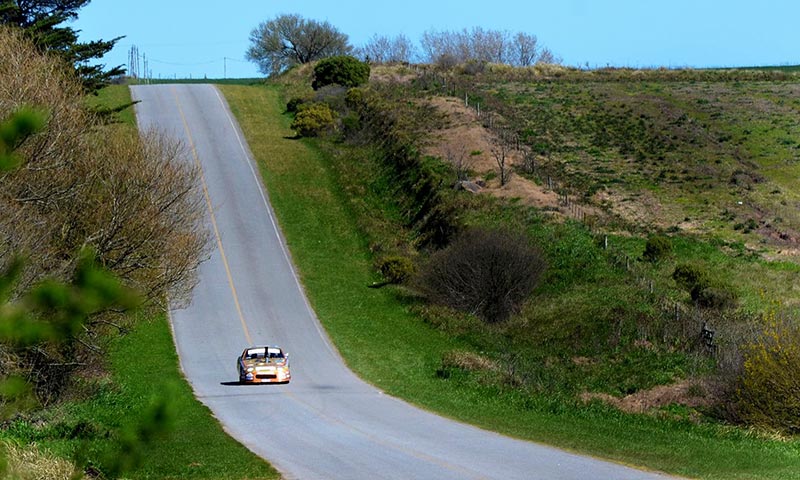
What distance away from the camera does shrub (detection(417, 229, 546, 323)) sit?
44625mm

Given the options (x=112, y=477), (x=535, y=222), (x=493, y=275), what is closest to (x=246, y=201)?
(x=535, y=222)

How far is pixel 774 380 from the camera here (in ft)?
77.7

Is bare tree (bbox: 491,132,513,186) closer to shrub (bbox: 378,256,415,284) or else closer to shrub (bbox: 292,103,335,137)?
shrub (bbox: 378,256,415,284)

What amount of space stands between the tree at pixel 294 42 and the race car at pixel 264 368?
8722 cm

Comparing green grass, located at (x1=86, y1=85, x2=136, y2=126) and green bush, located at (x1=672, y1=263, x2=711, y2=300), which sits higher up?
green grass, located at (x1=86, y1=85, x2=136, y2=126)

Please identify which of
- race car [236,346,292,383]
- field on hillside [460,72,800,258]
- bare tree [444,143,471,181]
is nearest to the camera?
race car [236,346,292,383]

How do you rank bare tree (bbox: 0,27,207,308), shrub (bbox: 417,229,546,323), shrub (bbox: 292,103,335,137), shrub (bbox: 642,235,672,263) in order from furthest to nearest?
shrub (bbox: 292,103,335,137), shrub (bbox: 642,235,672,263), shrub (bbox: 417,229,546,323), bare tree (bbox: 0,27,207,308)

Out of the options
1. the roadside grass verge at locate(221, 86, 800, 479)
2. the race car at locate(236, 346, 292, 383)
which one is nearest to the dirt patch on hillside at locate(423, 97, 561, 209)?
the roadside grass verge at locate(221, 86, 800, 479)

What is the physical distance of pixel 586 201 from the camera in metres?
56.6

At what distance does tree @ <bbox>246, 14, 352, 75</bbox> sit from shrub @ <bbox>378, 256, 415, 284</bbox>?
7067cm

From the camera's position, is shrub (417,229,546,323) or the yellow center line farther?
the yellow center line

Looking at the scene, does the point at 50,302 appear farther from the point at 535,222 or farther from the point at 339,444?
the point at 535,222

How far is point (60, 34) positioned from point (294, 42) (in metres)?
80.6

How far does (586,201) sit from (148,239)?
3086cm
